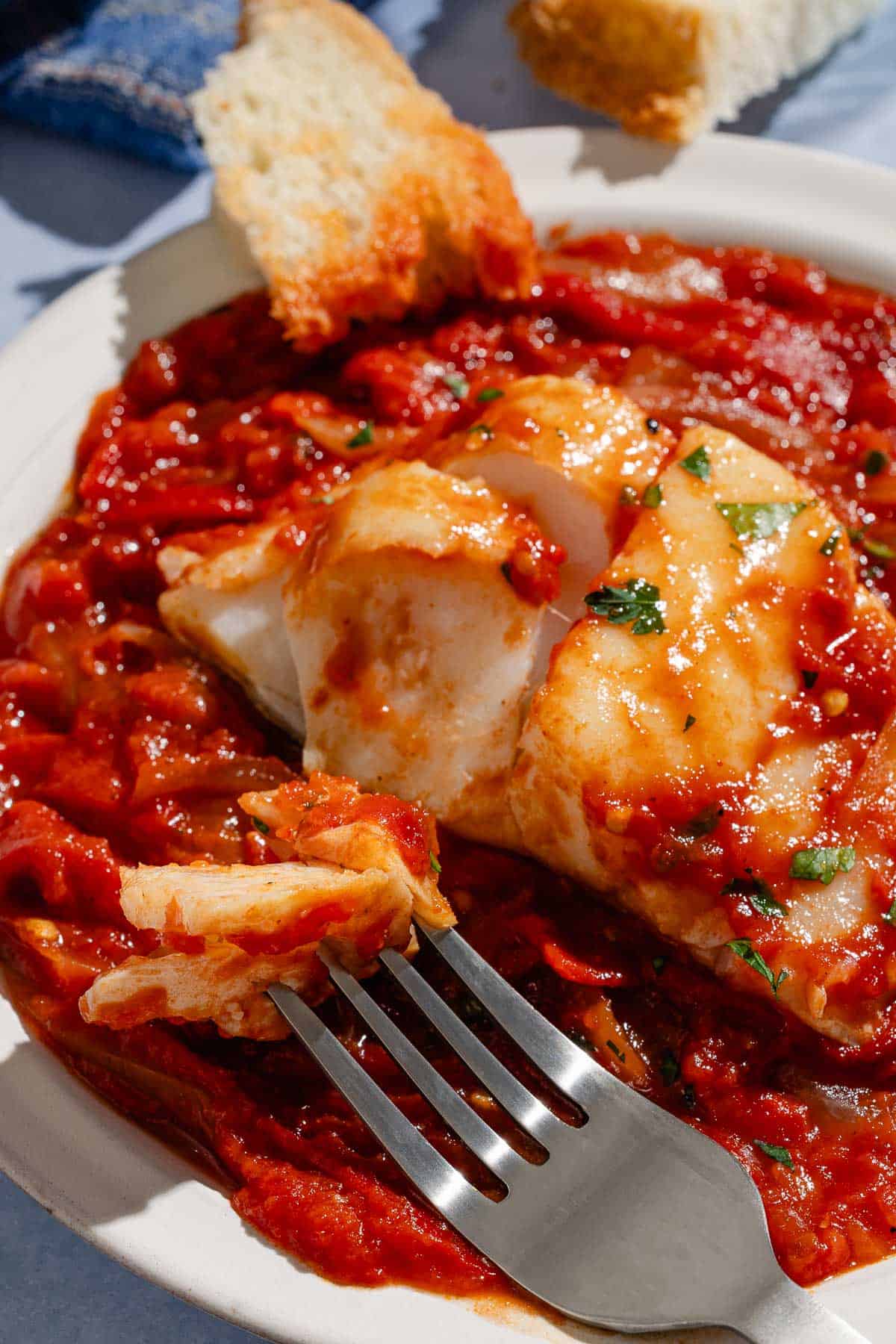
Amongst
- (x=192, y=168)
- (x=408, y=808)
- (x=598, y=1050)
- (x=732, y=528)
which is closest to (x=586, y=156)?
(x=192, y=168)

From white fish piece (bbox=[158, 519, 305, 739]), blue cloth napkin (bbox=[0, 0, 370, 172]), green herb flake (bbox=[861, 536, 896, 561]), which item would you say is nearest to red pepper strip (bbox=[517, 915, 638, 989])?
white fish piece (bbox=[158, 519, 305, 739])

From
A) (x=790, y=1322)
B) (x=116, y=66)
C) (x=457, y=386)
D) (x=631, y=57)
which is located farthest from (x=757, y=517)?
(x=116, y=66)

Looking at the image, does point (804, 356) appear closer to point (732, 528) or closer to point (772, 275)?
point (772, 275)

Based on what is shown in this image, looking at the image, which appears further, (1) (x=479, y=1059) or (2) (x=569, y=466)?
(2) (x=569, y=466)

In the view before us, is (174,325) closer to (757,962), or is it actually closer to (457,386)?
(457,386)

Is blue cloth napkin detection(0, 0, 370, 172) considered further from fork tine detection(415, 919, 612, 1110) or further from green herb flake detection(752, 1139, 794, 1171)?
green herb flake detection(752, 1139, 794, 1171)
